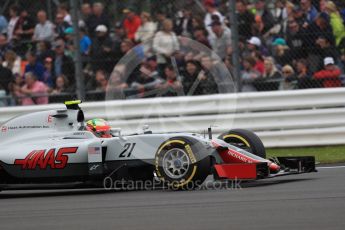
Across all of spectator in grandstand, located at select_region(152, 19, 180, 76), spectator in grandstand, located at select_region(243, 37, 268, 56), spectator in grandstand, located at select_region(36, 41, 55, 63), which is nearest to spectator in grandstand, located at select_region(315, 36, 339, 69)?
spectator in grandstand, located at select_region(243, 37, 268, 56)

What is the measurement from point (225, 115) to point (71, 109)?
4268 mm

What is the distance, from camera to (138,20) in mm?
14375

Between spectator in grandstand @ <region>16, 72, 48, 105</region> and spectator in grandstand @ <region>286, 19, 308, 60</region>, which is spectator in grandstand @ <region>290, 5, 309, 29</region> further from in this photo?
spectator in grandstand @ <region>16, 72, 48, 105</region>

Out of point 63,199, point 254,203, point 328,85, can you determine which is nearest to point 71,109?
point 63,199

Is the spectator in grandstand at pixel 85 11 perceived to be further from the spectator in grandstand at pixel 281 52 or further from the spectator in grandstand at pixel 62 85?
the spectator in grandstand at pixel 281 52

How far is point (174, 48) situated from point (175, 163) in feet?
13.3

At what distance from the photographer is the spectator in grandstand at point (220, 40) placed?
44.6 ft

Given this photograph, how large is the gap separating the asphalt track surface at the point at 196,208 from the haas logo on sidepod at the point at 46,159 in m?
0.38

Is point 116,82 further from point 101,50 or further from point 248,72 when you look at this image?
point 101,50

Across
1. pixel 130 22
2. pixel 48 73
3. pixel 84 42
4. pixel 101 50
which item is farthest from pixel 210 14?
pixel 48 73

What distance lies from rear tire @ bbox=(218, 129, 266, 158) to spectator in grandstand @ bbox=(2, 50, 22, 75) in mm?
6041

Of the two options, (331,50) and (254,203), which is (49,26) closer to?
(331,50)

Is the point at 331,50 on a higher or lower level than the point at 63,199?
higher

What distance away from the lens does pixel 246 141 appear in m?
Answer: 9.96
